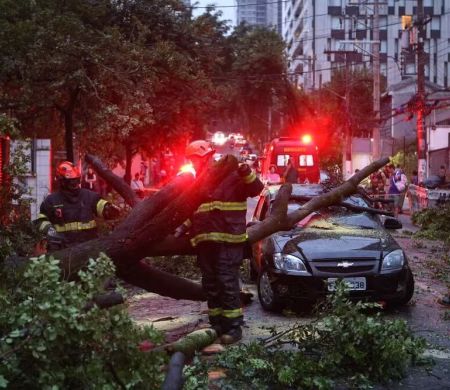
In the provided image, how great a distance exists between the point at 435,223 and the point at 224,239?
1109cm

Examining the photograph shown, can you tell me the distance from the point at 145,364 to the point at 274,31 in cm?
3841

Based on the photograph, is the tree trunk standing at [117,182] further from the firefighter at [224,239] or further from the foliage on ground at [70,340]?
the foliage on ground at [70,340]

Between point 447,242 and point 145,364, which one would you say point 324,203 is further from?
point 447,242

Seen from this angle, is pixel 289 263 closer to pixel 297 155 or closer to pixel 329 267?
pixel 329 267

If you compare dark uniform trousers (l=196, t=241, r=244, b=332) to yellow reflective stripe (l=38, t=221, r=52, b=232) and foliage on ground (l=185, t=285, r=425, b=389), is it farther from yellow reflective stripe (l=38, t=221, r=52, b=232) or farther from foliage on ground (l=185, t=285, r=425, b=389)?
yellow reflective stripe (l=38, t=221, r=52, b=232)

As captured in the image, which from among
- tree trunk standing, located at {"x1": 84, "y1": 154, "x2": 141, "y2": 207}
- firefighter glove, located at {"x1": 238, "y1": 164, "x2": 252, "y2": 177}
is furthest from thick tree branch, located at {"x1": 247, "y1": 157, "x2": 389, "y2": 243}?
tree trunk standing, located at {"x1": 84, "y1": 154, "x2": 141, "y2": 207}

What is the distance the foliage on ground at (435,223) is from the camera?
14805 mm

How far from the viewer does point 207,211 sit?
6.04m

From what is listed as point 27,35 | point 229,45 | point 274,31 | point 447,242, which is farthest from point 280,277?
point 274,31

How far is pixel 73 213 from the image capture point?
693 cm

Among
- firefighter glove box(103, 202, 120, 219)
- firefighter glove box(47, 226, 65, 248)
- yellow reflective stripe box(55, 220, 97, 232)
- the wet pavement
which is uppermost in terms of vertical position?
firefighter glove box(103, 202, 120, 219)

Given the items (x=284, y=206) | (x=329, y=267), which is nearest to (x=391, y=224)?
(x=329, y=267)

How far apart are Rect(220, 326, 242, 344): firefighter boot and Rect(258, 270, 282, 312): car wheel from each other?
4.08ft

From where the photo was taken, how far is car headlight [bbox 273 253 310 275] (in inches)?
278
